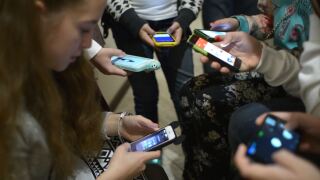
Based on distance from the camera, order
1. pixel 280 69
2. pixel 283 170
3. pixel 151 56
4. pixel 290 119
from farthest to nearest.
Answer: pixel 151 56 → pixel 280 69 → pixel 290 119 → pixel 283 170

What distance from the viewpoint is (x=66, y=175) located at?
A: 0.73 m

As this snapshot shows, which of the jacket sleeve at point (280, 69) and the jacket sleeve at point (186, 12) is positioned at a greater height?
the jacket sleeve at point (186, 12)

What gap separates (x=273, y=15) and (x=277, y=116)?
412 millimetres

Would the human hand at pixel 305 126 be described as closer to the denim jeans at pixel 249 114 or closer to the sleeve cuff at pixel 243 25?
the denim jeans at pixel 249 114

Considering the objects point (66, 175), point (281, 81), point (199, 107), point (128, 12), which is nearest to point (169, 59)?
point (128, 12)

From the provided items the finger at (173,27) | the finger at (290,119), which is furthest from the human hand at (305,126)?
the finger at (173,27)

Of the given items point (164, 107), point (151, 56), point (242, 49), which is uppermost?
point (242, 49)

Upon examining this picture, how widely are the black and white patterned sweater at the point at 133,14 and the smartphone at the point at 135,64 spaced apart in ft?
0.49

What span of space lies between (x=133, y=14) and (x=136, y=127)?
0.41 metres

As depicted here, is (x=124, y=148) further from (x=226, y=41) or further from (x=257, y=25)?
(x=257, y=25)

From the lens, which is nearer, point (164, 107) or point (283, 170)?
point (283, 170)

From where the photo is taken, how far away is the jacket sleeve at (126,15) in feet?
3.69

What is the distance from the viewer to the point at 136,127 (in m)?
0.86

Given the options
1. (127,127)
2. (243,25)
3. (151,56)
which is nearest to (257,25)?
(243,25)
